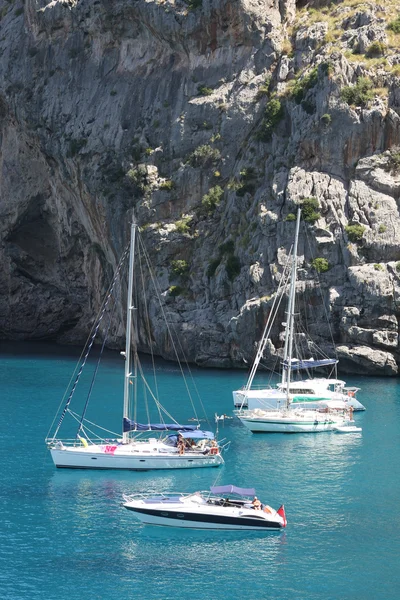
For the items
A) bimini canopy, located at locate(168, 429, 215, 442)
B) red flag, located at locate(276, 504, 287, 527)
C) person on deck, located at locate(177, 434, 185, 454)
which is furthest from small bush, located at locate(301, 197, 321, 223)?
red flag, located at locate(276, 504, 287, 527)

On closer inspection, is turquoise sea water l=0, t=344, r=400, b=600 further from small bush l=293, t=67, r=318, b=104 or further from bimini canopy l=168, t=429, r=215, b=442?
small bush l=293, t=67, r=318, b=104

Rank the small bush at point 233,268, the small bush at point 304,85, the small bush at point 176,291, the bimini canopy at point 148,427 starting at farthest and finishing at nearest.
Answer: the small bush at point 176,291, the small bush at point 233,268, the small bush at point 304,85, the bimini canopy at point 148,427

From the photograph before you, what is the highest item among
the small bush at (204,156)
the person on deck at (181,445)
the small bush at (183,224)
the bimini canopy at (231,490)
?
the small bush at (204,156)

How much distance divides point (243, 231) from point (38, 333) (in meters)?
44.6

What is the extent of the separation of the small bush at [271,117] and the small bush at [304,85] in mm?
2430

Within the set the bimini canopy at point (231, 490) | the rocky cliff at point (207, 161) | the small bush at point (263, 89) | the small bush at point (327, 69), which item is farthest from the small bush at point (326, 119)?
the bimini canopy at point (231, 490)

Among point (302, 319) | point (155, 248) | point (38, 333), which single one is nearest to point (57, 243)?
point (38, 333)

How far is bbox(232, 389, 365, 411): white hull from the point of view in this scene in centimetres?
7425

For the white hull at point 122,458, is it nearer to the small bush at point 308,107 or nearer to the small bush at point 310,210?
the small bush at point 310,210

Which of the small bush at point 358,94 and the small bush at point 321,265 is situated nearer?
the small bush at point 321,265

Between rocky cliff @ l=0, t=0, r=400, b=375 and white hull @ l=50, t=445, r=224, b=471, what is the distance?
38.9 m

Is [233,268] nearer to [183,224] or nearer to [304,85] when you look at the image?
[183,224]

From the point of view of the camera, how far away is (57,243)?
130 meters

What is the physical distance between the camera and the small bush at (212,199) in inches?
4218
